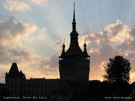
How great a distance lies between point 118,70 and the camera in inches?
4850

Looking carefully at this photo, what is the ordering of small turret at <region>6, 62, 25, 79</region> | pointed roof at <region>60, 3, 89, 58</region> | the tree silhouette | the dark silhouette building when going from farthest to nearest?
1. pointed roof at <region>60, 3, 89, 58</region>
2. small turret at <region>6, 62, 25, 79</region>
3. the dark silhouette building
4. the tree silhouette

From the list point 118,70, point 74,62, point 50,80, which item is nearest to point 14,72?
point 50,80

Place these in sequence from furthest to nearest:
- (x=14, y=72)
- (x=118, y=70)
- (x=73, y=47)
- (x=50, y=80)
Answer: (x=73, y=47), (x=14, y=72), (x=50, y=80), (x=118, y=70)

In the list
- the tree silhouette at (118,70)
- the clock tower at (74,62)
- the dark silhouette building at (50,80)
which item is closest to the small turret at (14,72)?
the dark silhouette building at (50,80)

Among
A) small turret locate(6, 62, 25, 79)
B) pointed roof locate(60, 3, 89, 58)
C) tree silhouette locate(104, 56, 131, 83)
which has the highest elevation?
pointed roof locate(60, 3, 89, 58)

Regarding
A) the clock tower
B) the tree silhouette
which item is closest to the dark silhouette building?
the clock tower

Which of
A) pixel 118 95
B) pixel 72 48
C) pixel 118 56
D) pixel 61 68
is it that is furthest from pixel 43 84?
pixel 118 95

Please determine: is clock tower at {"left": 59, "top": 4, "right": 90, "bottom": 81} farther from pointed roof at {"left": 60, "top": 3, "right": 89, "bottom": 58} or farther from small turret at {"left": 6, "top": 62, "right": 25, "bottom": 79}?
small turret at {"left": 6, "top": 62, "right": 25, "bottom": 79}

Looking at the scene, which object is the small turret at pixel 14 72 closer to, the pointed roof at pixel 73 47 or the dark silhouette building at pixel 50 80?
the dark silhouette building at pixel 50 80

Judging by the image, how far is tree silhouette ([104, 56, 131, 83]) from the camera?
12312cm

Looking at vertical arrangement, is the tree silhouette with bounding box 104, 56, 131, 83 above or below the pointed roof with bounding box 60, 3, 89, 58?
below

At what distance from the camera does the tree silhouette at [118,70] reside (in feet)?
404

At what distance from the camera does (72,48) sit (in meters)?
162

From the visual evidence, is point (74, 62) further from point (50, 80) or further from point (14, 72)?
point (14, 72)
